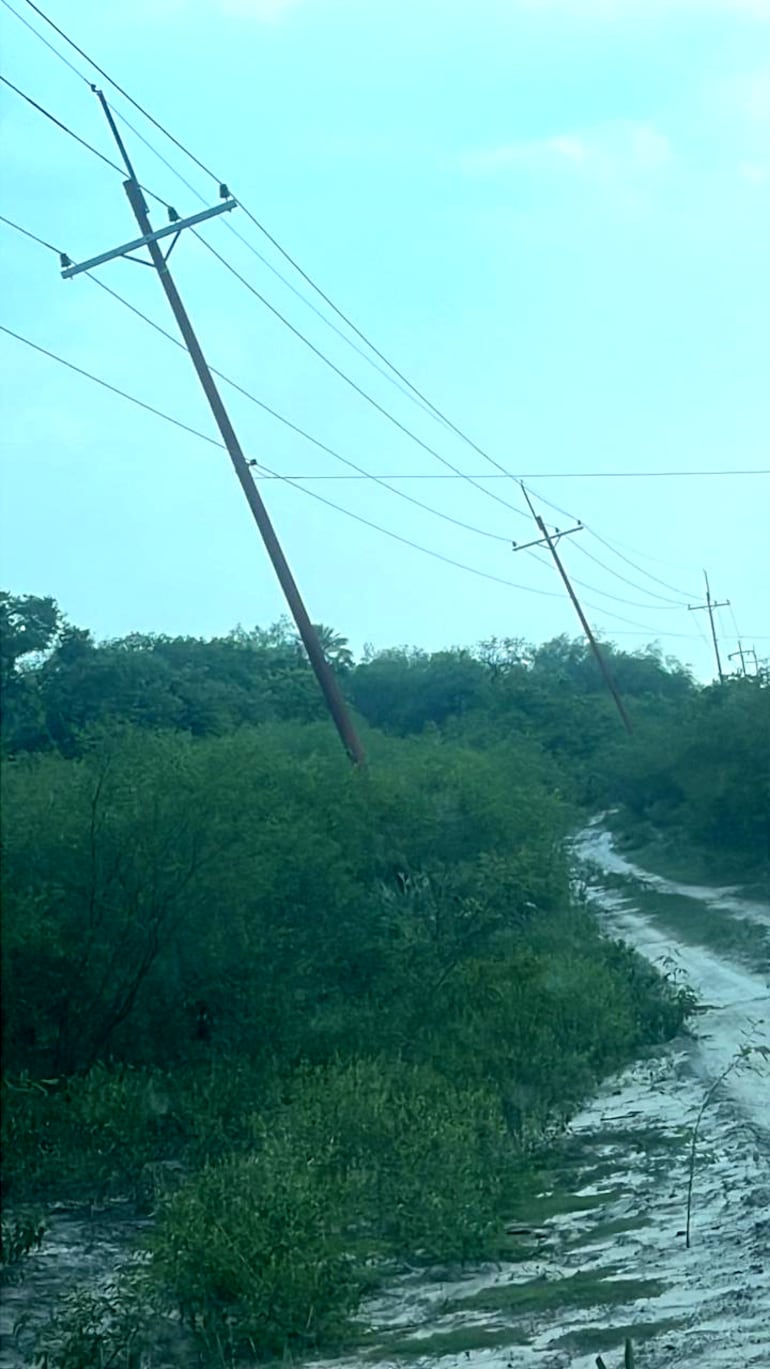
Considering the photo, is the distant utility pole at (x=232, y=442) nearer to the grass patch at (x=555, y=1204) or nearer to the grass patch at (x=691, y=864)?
the grass patch at (x=555, y=1204)

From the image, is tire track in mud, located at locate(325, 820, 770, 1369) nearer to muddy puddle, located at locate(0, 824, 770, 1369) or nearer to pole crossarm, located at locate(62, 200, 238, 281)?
muddy puddle, located at locate(0, 824, 770, 1369)

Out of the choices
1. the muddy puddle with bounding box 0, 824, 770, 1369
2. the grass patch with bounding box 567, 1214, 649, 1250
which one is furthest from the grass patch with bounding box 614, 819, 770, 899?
the grass patch with bounding box 567, 1214, 649, 1250

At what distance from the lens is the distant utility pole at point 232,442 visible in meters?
20.4

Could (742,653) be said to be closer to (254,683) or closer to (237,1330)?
(254,683)

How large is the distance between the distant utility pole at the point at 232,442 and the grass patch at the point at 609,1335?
39.5 feet

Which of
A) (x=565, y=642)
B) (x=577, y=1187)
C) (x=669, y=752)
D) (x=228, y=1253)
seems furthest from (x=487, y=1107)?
(x=565, y=642)

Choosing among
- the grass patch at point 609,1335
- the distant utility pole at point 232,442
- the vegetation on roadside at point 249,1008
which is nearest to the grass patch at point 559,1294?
the grass patch at point 609,1335

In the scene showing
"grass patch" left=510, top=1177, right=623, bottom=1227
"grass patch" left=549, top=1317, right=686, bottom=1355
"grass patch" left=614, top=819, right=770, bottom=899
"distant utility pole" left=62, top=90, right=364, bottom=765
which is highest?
"distant utility pole" left=62, top=90, right=364, bottom=765

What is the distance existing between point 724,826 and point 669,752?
7.58 meters

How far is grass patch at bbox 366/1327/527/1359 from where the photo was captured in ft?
27.8

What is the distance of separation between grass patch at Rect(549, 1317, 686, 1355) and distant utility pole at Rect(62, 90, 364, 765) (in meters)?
12.0

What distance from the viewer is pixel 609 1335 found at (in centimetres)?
839

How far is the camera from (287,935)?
15.2 m

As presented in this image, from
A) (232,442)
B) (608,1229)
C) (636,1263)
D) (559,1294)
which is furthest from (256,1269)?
(232,442)
